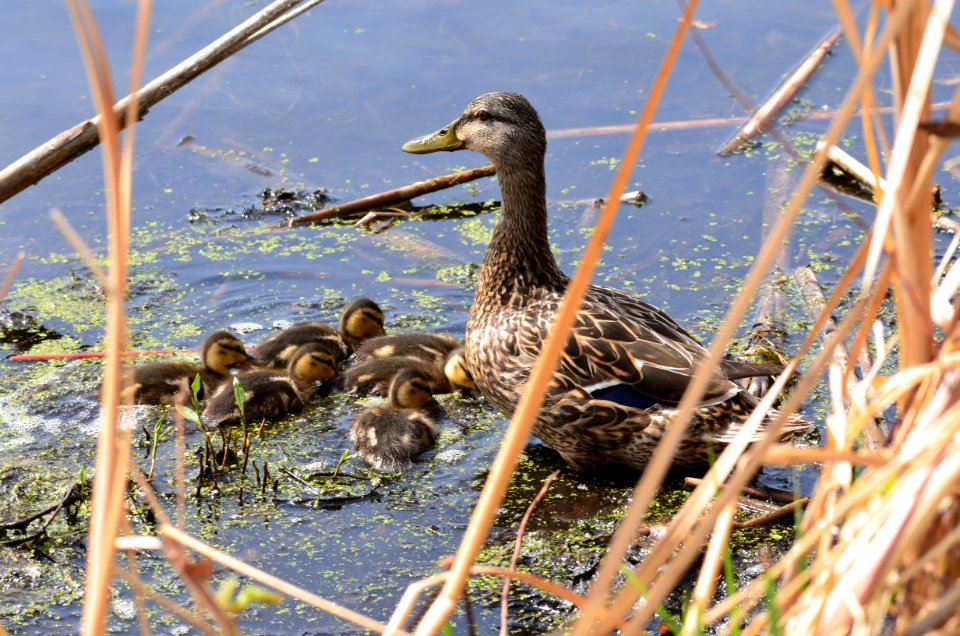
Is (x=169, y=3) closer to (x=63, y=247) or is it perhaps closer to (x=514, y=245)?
(x=63, y=247)

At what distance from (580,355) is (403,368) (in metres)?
0.77

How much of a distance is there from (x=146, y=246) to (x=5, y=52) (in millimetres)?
1924

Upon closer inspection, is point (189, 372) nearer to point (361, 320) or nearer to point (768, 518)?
point (361, 320)

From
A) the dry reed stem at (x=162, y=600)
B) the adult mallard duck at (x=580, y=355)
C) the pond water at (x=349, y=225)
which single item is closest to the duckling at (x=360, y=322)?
the pond water at (x=349, y=225)

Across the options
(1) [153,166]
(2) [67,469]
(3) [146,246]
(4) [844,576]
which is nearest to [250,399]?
(2) [67,469]

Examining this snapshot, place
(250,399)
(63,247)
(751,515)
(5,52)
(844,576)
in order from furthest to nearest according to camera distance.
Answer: (5,52), (63,247), (250,399), (751,515), (844,576)

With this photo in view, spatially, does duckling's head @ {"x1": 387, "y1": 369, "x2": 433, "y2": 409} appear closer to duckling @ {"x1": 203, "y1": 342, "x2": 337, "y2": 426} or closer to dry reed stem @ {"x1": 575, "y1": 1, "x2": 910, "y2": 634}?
duckling @ {"x1": 203, "y1": 342, "x2": 337, "y2": 426}

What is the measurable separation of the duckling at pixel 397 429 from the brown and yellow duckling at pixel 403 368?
15 cm

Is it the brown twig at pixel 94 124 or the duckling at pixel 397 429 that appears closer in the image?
the brown twig at pixel 94 124

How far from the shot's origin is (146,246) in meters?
5.06

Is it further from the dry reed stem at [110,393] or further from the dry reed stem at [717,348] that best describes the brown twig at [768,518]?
the dry reed stem at [110,393]

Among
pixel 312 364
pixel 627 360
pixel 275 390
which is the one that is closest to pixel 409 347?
pixel 312 364

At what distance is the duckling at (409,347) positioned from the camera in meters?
4.20

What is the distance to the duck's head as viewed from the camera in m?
3.93
